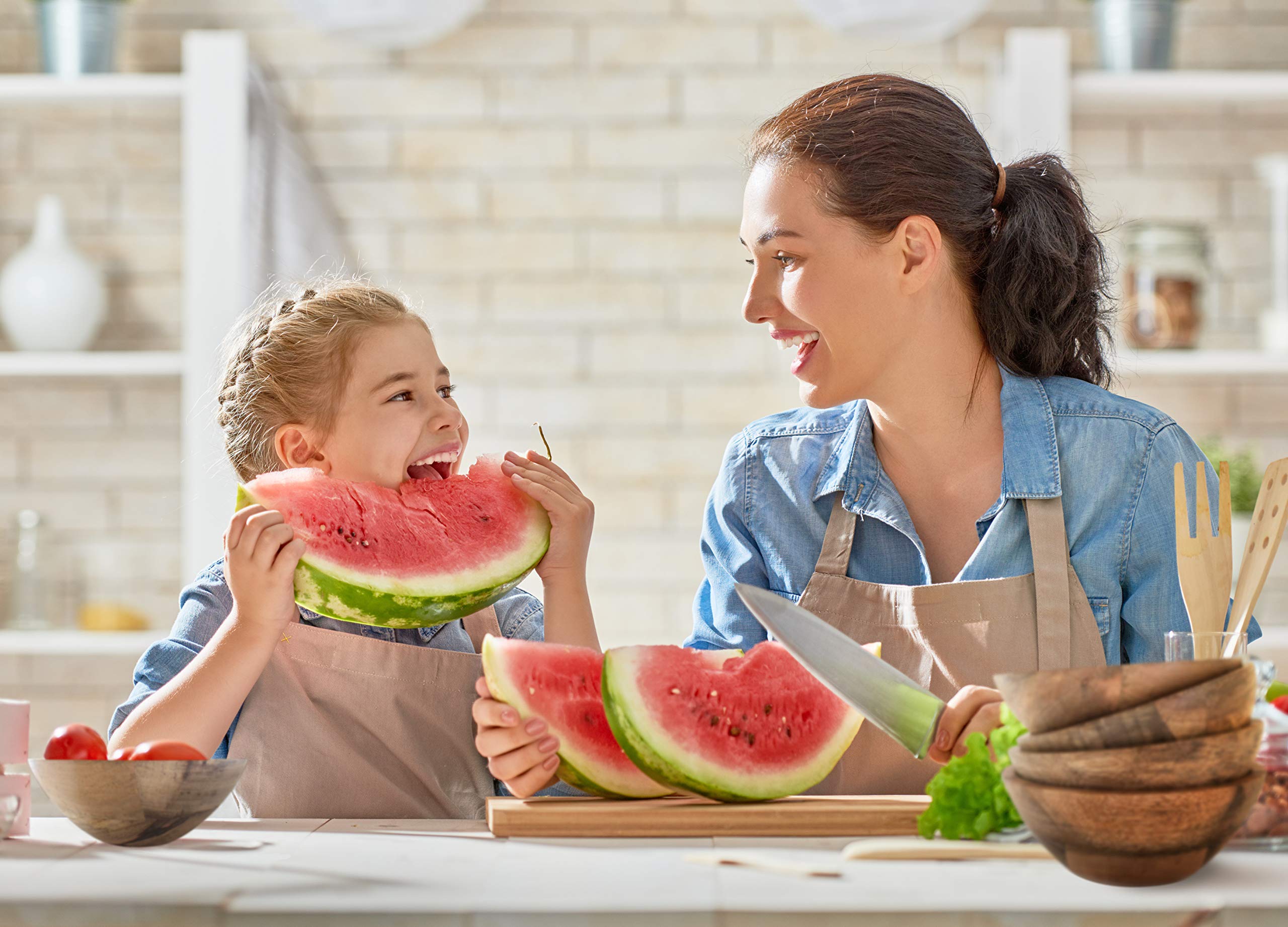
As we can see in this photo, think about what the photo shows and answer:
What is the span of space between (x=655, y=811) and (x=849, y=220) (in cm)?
102

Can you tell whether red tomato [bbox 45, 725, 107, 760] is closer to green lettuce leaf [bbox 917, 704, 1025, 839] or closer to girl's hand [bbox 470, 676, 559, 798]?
girl's hand [bbox 470, 676, 559, 798]

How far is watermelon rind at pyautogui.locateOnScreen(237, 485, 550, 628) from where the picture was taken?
1475 mm

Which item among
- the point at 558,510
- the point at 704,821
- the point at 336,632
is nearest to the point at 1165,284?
the point at 558,510

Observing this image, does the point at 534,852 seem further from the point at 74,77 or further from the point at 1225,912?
the point at 74,77

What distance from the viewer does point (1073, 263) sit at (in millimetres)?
1994

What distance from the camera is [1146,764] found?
909mm

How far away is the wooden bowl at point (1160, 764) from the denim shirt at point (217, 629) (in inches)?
39.4

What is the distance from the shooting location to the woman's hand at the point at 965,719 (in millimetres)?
1245

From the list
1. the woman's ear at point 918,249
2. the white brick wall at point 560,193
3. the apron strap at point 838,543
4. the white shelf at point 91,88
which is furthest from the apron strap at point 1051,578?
the white shelf at point 91,88

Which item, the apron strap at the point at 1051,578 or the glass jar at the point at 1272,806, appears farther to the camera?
the apron strap at the point at 1051,578

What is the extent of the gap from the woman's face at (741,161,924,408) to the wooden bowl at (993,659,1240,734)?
3.29ft

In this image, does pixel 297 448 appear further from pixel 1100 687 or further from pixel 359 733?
pixel 1100 687

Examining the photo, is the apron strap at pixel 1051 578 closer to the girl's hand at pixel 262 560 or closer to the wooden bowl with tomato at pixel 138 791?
the girl's hand at pixel 262 560

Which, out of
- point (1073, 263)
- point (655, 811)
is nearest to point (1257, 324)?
point (1073, 263)
